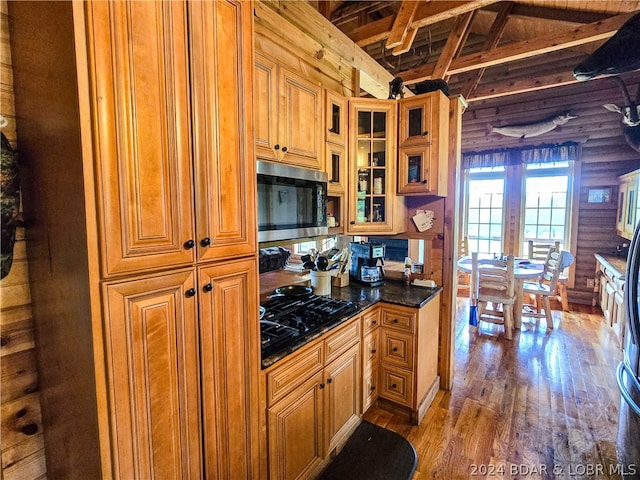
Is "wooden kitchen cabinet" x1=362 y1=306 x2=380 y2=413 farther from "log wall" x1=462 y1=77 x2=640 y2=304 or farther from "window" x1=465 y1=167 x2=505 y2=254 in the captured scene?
"log wall" x1=462 y1=77 x2=640 y2=304

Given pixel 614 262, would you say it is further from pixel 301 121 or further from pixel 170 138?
pixel 170 138

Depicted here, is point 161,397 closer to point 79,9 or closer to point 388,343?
point 79,9

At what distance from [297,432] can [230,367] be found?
682mm

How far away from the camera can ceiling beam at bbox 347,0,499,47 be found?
232 centimetres

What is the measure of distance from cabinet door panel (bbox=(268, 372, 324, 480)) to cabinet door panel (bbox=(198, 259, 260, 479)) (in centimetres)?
17

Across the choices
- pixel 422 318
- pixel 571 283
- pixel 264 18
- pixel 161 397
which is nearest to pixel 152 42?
pixel 161 397

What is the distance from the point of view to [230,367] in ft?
3.71

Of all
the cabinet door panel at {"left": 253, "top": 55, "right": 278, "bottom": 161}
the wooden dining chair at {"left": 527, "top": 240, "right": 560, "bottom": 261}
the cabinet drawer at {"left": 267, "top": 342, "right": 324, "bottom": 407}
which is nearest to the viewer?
the cabinet drawer at {"left": 267, "top": 342, "right": 324, "bottom": 407}

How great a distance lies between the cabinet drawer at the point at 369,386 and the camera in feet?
7.09

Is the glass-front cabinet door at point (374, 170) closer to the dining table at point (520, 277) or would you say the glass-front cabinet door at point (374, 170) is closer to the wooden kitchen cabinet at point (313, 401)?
the wooden kitchen cabinet at point (313, 401)

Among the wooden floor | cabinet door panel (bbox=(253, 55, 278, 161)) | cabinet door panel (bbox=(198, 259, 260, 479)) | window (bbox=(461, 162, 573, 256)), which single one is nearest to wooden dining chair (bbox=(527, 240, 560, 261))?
window (bbox=(461, 162, 573, 256))

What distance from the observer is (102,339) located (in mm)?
798

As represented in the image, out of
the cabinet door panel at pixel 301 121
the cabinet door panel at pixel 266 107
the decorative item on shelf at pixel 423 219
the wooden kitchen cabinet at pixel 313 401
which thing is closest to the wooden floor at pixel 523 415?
the wooden kitchen cabinet at pixel 313 401

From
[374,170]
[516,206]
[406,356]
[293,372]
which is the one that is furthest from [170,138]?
[516,206]
